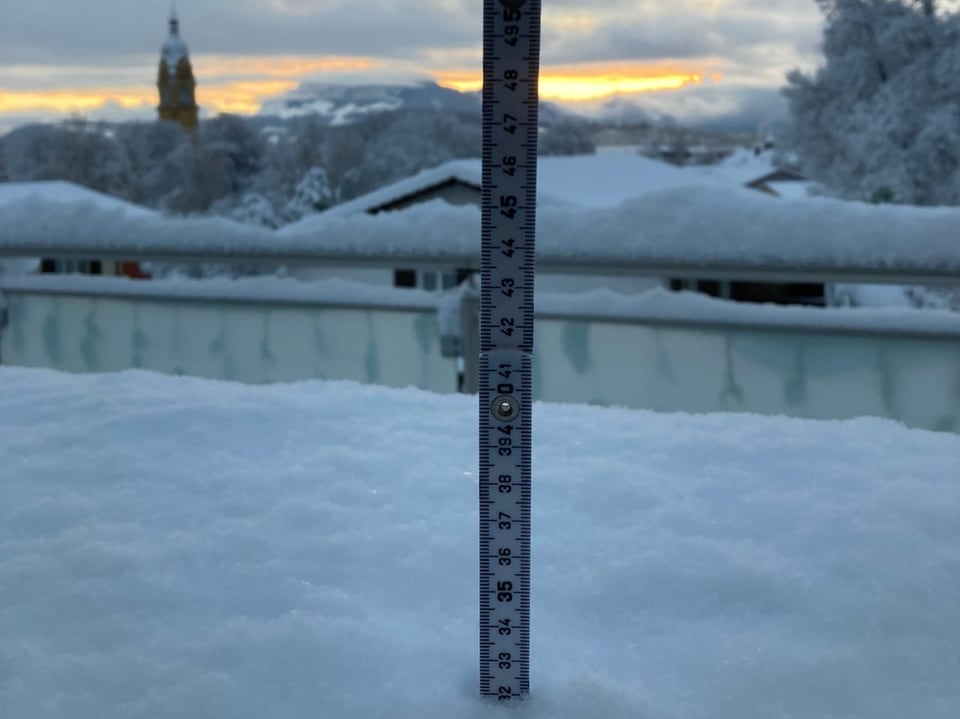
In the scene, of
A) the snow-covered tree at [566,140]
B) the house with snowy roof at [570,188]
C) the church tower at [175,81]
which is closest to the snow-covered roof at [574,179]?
the house with snowy roof at [570,188]

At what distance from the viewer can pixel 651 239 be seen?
4039 millimetres

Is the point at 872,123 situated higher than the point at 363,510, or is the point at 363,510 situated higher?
the point at 872,123

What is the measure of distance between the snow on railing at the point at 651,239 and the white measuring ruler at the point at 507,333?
2.35 m

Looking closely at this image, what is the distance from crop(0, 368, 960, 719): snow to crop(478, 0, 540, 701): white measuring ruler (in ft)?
0.42

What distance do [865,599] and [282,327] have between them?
3216 millimetres

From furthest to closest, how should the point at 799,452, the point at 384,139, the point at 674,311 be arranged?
1. the point at 384,139
2. the point at 674,311
3. the point at 799,452

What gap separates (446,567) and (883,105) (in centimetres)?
2726

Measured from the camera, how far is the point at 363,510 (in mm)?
2662

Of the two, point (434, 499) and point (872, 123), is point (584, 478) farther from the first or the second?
point (872, 123)

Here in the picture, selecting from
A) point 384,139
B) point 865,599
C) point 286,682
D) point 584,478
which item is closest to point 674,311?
point 584,478

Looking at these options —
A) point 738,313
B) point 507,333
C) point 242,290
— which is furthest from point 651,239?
point 507,333

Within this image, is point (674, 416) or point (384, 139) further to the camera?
point (384, 139)

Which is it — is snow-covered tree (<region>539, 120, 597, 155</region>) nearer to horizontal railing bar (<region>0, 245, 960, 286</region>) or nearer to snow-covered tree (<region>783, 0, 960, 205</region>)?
snow-covered tree (<region>783, 0, 960, 205</region>)

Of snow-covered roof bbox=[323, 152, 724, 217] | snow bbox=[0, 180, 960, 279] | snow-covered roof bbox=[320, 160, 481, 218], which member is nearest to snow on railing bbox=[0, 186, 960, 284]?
snow bbox=[0, 180, 960, 279]
